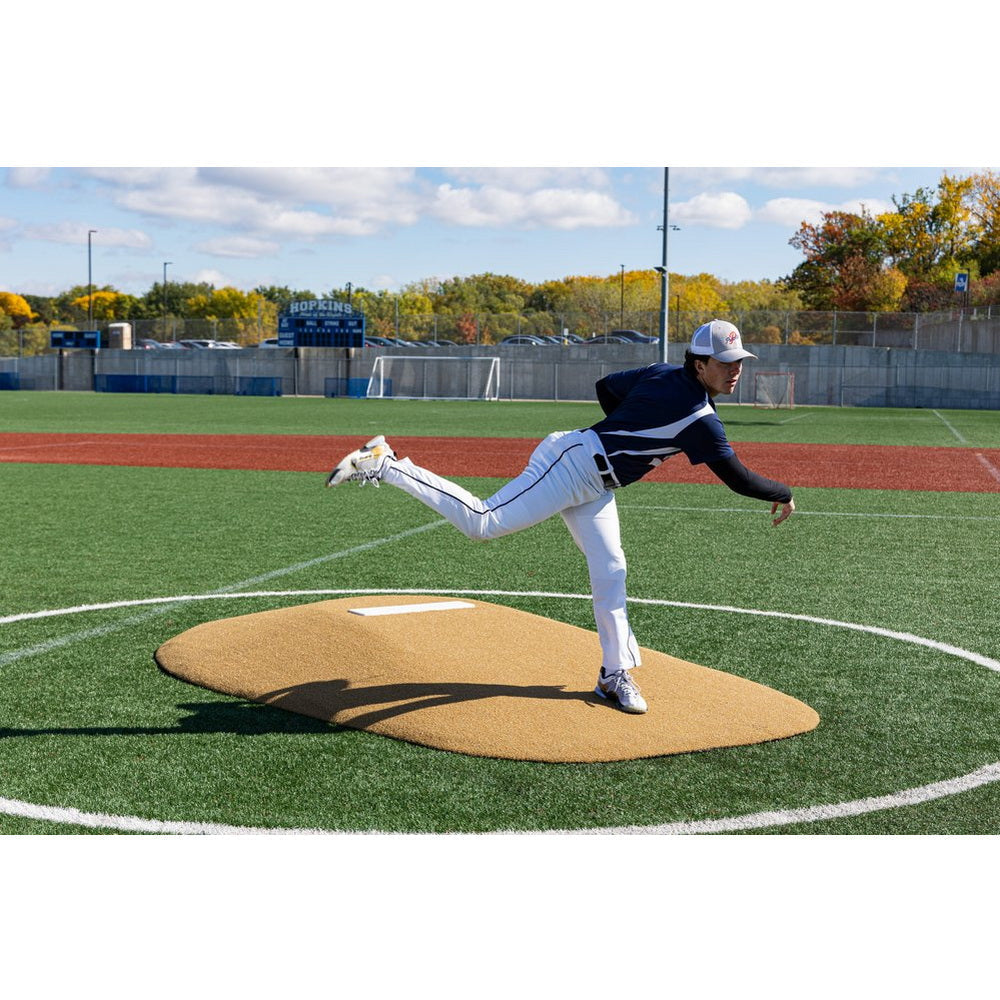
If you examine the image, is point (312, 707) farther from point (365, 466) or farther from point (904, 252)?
point (904, 252)

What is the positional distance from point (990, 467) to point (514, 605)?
15.3m

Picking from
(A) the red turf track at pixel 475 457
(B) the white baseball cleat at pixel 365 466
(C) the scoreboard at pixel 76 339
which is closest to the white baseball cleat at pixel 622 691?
(B) the white baseball cleat at pixel 365 466

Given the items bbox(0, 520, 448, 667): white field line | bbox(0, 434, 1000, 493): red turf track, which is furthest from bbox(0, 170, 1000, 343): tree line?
bbox(0, 520, 448, 667): white field line

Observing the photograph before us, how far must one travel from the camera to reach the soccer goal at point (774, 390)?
52.4m

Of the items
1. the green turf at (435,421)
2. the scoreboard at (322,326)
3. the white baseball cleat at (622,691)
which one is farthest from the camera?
the scoreboard at (322,326)

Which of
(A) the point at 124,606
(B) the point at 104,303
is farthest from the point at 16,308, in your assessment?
(A) the point at 124,606

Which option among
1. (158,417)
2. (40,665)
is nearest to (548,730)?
(40,665)

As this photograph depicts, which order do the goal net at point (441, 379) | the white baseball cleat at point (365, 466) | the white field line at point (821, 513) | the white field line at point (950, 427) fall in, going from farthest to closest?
1. the goal net at point (441, 379)
2. the white field line at point (950, 427)
3. the white field line at point (821, 513)
4. the white baseball cleat at point (365, 466)

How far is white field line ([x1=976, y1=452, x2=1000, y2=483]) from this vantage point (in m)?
19.5

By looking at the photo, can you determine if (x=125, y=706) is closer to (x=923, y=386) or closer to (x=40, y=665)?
(x=40, y=665)

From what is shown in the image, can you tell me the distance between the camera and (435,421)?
35.6m

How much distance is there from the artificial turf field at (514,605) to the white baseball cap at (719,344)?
188 centimetres

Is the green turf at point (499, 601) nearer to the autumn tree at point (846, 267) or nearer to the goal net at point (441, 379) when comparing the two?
the goal net at point (441, 379)

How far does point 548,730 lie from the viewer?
5.55 metres
